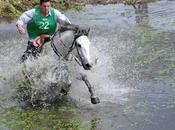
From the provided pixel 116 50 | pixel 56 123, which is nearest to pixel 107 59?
pixel 116 50

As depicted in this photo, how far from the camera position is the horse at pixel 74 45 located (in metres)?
9.27

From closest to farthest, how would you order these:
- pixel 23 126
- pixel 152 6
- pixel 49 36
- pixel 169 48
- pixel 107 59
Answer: pixel 23 126 < pixel 49 36 < pixel 107 59 < pixel 169 48 < pixel 152 6

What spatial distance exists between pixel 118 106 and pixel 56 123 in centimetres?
135

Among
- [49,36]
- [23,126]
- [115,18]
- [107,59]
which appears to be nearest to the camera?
[23,126]

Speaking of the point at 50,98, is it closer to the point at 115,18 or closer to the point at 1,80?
the point at 1,80

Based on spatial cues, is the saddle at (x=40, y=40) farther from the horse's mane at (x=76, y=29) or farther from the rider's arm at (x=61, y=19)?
the horse's mane at (x=76, y=29)

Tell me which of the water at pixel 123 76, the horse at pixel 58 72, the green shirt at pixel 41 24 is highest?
the green shirt at pixel 41 24

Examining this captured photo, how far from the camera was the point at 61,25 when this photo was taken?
1012cm

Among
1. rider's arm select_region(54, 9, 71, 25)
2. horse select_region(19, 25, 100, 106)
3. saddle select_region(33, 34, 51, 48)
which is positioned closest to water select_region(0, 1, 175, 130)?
horse select_region(19, 25, 100, 106)

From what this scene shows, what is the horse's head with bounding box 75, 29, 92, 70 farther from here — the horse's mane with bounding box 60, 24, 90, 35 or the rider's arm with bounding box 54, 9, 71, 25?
the rider's arm with bounding box 54, 9, 71, 25

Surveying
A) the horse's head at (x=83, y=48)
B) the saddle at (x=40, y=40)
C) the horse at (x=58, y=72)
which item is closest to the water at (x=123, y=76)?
the horse at (x=58, y=72)

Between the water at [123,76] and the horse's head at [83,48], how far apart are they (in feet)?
1.99

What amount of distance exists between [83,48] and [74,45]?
432 millimetres

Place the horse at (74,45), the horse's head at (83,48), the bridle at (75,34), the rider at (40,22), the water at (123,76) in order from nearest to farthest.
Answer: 1. the water at (123,76)
2. the horse's head at (83,48)
3. the horse at (74,45)
4. the bridle at (75,34)
5. the rider at (40,22)
